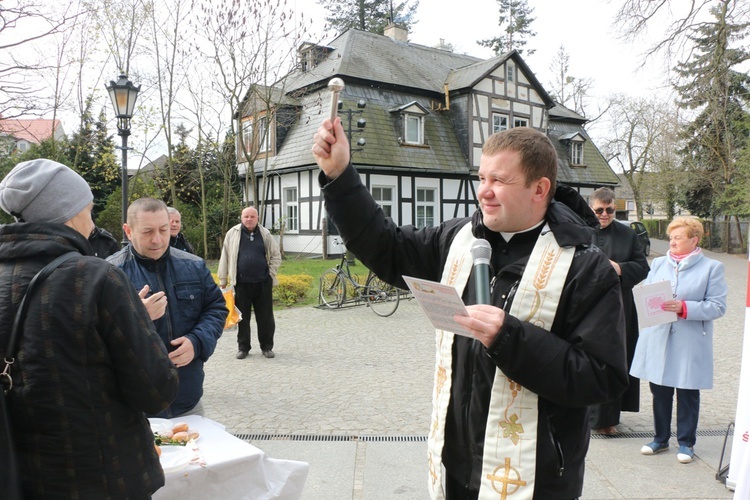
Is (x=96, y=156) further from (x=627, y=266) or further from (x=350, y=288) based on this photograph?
(x=627, y=266)

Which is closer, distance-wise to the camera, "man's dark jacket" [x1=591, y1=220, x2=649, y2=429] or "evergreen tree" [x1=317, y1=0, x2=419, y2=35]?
"man's dark jacket" [x1=591, y1=220, x2=649, y2=429]

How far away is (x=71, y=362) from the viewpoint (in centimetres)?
171

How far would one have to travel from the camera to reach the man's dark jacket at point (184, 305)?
3115 millimetres

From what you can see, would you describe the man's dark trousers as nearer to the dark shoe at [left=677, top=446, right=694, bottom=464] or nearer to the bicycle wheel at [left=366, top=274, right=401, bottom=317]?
the bicycle wheel at [left=366, top=274, right=401, bottom=317]

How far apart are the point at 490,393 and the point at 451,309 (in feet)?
1.40

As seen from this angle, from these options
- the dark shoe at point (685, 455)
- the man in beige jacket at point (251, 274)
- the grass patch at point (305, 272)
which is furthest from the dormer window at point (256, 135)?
the dark shoe at point (685, 455)

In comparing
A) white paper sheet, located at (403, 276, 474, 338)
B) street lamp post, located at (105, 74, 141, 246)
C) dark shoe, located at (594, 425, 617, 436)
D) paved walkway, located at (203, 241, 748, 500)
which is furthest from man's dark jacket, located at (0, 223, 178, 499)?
street lamp post, located at (105, 74, 141, 246)

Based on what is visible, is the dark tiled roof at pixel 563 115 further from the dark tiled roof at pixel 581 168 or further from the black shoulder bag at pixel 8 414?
the black shoulder bag at pixel 8 414

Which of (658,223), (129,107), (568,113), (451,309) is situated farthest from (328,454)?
(658,223)

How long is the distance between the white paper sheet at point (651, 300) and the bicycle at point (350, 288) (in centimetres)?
754

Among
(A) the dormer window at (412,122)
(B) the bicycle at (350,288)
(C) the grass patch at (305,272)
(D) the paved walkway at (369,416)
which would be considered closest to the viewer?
(D) the paved walkway at (369,416)

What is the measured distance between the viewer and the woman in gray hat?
168 centimetres

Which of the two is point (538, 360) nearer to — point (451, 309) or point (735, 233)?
point (451, 309)

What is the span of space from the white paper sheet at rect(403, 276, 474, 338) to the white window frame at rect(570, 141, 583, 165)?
95.1ft
